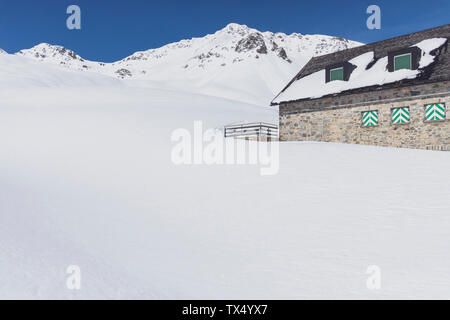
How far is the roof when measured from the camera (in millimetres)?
15641

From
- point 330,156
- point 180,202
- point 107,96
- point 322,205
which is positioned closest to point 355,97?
point 330,156

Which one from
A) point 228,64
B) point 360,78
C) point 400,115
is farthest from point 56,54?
point 400,115

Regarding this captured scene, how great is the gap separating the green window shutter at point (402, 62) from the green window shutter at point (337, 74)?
292 centimetres

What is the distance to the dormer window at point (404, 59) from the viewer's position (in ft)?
54.0

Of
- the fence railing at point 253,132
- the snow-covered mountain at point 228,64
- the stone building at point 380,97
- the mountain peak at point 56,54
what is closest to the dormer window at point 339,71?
the stone building at point 380,97

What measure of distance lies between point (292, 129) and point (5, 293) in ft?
60.4

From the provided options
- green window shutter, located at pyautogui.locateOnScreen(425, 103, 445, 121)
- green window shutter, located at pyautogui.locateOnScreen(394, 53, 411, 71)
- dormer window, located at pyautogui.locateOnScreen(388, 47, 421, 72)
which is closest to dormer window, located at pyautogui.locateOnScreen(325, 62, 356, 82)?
dormer window, located at pyautogui.locateOnScreen(388, 47, 421, 72)

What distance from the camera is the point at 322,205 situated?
23.2 ft

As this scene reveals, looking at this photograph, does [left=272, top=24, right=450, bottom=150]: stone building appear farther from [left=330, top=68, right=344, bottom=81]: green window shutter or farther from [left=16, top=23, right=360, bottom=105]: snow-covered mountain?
[left=16, top=23, right=360, bottom=105]: snow-covered mountain

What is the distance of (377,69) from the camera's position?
1769 cm

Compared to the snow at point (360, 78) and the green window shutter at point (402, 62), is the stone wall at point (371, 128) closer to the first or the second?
the snow at point (360, 78)

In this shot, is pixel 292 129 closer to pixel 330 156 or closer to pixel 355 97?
pixel 355 97

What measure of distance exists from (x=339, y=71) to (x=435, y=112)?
6.00 meters

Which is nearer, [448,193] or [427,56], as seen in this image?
[448,193]
